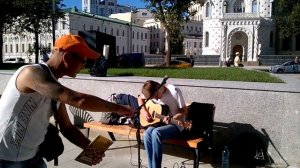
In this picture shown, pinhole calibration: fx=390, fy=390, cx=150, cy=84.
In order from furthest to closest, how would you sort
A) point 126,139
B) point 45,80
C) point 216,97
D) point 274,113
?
point 126,139 → point 216,97 → point 274,113 → point 45,80

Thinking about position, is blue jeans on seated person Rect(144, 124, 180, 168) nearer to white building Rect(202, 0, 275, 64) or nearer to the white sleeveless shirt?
the white sleeveless shirt

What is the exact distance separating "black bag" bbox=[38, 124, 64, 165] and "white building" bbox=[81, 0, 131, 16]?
180m

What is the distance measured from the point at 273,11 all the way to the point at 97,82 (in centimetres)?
7076

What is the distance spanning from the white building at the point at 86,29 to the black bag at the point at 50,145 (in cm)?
6903

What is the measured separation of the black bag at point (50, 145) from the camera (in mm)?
2990

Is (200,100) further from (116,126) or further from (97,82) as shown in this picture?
(97,82)

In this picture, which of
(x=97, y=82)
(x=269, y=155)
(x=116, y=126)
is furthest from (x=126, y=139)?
(x=269, y=155)

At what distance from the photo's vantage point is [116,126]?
291 inches

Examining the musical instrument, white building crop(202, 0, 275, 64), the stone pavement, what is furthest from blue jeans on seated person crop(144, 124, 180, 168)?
white building crop(202, 0, 275, 64)

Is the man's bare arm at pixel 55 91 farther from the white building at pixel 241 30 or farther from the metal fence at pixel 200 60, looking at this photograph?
the white building at pixel 241 30

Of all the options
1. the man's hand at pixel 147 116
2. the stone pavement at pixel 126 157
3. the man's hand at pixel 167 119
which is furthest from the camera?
the stone pavement at pixel 126 157

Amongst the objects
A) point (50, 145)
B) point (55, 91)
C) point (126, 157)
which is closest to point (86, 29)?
point (126, 157)

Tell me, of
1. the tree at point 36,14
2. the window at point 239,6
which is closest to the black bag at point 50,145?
the tree at point 36,14

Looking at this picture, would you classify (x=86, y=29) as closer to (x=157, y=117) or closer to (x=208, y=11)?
(x=208, y=11)
